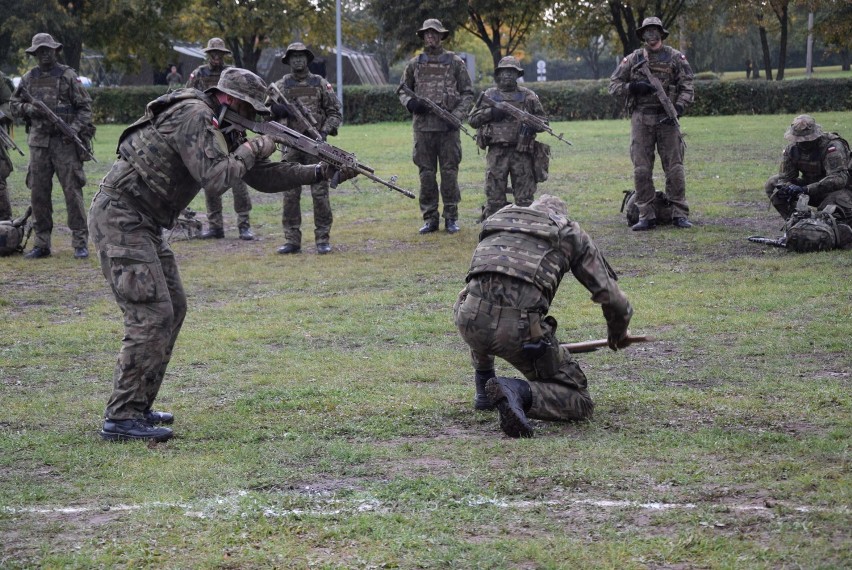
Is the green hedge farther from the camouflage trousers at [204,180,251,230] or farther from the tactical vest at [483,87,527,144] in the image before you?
the tactical vest at [483,87,527,144]

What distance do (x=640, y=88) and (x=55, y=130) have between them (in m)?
6.97

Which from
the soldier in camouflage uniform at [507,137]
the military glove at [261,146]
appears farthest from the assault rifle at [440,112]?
the military glove at [261,146]

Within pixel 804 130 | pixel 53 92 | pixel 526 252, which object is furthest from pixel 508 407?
pixel 53 92

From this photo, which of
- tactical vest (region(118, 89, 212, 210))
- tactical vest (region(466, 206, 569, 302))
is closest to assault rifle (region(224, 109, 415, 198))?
tactical vest (region(118, 89, 212, 210))

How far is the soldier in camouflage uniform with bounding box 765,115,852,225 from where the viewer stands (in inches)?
473

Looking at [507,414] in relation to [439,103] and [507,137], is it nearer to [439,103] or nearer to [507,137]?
[507,137]

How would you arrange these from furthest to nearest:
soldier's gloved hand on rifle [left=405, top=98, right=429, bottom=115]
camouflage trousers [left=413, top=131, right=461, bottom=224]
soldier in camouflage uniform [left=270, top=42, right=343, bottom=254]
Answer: camouflage trousers [left=413, top=131, right=461, bottom=224] < soldier's gloved hand on rifle [left=405, top=98, right=429, bottom=115] < soldier in camouflage uniform [left=270, top=42, right=343, bottom=254]

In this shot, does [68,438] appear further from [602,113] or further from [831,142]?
[602,113]

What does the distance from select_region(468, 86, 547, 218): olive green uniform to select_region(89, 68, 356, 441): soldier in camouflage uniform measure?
23.3 feet

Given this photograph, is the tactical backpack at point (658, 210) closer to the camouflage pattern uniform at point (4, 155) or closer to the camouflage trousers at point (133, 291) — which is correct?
the camouflage pattern uniform at point (4, 155)

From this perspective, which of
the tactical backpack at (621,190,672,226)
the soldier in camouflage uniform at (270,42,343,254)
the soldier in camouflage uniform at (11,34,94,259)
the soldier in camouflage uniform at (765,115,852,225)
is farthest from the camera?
the tactical backpack at (621,190,672,226)

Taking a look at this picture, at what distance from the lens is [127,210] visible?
6293 millimetres

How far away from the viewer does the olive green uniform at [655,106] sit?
541 inches

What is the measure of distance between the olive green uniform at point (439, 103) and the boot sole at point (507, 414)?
26.9ft
